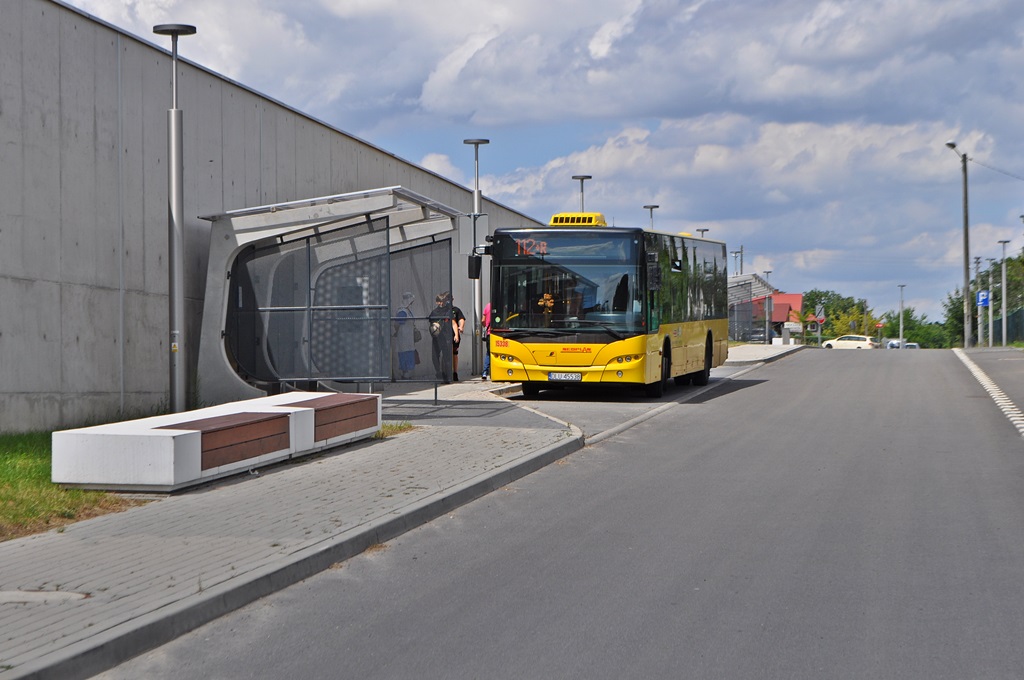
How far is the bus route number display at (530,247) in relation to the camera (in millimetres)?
21453

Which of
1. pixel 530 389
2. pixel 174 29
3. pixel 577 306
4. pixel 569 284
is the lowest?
pixel 530 389

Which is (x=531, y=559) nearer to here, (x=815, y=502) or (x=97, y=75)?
(x=815, y=502)

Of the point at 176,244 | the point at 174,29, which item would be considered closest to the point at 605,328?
the point at 176,244

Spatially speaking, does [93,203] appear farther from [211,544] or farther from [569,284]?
[211,544]

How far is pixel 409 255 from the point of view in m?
20.2

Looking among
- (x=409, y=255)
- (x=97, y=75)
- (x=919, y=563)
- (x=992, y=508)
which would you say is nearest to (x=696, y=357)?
(x=409, y=255)

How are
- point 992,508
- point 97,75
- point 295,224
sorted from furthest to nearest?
point 295,224 < point 97,75 < point 992,508

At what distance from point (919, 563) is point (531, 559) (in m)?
2.45

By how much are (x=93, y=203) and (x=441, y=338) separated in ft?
19.5

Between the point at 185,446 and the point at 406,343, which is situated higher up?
the point at 406,343

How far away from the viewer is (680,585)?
679cm

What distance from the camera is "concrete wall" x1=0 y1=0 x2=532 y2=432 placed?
45.0 ft

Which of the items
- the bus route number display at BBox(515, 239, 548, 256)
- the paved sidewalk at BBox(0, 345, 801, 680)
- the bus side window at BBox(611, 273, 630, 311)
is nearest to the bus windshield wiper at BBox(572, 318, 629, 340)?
the bus side window at BBox(611, 273, 630, 311)

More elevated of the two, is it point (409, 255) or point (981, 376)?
point (409, 255)
